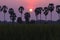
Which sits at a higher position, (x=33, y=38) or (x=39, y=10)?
(x=39, y=10)

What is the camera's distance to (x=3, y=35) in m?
13.6

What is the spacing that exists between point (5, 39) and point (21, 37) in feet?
3.10

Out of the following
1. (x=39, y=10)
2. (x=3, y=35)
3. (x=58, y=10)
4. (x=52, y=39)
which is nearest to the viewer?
(x=52, y=39)

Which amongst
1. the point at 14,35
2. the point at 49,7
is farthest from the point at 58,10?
the point at 14,35

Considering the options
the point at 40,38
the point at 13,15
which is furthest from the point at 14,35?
the point at 13,15

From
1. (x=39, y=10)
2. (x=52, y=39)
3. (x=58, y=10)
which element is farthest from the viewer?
(x=39, y=10)

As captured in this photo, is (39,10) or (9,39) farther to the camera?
(39,10)

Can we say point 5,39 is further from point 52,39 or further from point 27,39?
point 52,39

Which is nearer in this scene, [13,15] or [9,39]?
[9,39]

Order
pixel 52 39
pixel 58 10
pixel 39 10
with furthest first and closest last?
1. pixel 39 10
2. pixel 58 10
3. pixel 52 39

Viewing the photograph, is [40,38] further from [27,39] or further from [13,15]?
[13,15]

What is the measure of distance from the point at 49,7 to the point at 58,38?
90872mm

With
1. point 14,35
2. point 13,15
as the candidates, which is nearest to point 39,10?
point 13,15

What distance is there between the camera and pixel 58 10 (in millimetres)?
99062
